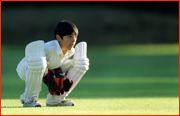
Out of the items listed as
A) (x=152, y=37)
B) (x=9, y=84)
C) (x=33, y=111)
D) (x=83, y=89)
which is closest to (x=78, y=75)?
(x=33, y=111)

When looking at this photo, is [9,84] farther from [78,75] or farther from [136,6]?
[136,6]

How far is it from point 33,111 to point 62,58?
63cm

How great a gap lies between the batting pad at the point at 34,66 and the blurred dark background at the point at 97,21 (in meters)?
11.5

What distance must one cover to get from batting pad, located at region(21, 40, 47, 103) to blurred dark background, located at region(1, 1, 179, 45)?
11.5 meters

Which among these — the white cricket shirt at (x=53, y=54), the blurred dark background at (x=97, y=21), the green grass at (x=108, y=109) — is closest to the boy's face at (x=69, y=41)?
the white cricket shirt at (x=53, y=54)

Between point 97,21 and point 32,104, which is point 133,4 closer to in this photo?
point 97,21

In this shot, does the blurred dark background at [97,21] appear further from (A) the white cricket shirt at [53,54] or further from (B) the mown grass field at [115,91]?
(A) the white cricket shirt at [53,54]

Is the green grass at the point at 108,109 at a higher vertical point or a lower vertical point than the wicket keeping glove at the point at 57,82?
lower

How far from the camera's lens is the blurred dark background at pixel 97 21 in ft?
53.4

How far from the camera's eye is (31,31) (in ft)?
56.7

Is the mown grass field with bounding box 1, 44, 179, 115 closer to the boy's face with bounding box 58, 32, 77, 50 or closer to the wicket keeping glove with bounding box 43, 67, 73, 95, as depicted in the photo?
the wicket keeping glove with bounding box 43, 67, 73, 95

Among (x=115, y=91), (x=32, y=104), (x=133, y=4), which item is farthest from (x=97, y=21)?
(x=32, y=104)

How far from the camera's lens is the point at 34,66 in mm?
2832

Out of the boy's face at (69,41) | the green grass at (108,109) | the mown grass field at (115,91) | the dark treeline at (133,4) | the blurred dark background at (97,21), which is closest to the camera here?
the green grass at (108,109)
